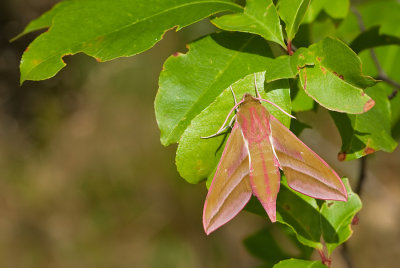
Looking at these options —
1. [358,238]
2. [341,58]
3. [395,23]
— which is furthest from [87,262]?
[341,58]

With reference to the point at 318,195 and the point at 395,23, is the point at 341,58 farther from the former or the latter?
the point at 395,23

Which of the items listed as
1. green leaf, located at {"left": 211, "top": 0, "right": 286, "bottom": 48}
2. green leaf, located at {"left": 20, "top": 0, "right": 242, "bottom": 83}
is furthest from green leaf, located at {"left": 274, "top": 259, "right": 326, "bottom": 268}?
green leaf, located at {"left": 20, "top": 0, "right": 242, "bottom": 83}

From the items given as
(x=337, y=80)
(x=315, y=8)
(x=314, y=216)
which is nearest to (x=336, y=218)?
(x=314, y=216)

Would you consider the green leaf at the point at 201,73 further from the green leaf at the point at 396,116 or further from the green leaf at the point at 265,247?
the green leaf at the point at 265,247

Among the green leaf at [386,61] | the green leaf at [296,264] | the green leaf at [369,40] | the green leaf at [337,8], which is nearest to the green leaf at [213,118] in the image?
the green leaf at [296,264]

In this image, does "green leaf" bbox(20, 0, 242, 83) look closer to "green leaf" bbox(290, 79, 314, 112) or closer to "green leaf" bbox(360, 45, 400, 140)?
"green leaf" bbox(290, 79, 314, 112)
